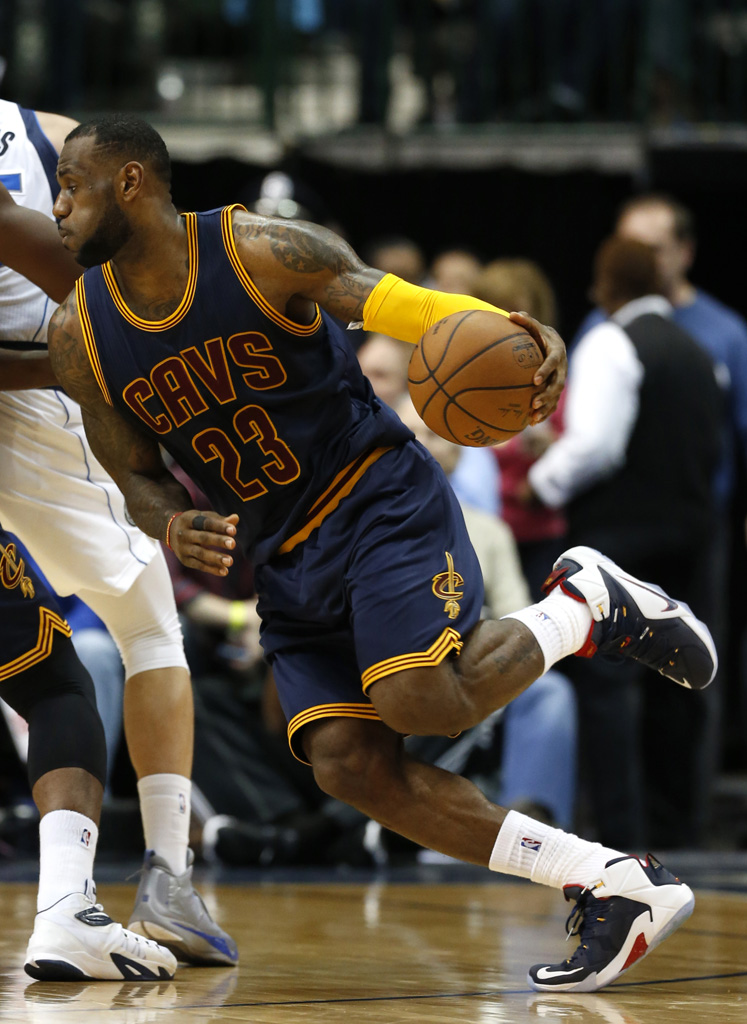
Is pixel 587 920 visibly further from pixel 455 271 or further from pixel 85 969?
pixel 455 271

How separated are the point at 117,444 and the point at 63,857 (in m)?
0.88

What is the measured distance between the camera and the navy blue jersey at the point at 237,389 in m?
3.06

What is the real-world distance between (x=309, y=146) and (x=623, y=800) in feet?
14.6

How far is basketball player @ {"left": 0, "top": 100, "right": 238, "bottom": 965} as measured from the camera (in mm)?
3434

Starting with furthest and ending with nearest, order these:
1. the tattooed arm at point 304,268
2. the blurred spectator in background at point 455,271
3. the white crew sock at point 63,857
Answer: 1. the blurred spectator in background at point 455,271
2. the white crew sock at point 63,857
3. the tattooed arm at point 304,268

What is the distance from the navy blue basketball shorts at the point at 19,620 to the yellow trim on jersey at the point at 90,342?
0.41 metres

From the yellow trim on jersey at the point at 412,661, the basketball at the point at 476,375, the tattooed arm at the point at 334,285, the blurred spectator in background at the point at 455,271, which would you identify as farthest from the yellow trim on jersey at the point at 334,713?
the blurred spectator in background at the point at 455,271

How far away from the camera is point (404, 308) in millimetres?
2941

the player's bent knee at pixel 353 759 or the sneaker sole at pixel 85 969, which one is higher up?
the player's bent knee at pixel 353 759

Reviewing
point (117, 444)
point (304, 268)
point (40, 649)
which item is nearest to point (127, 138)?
point (304, 268)

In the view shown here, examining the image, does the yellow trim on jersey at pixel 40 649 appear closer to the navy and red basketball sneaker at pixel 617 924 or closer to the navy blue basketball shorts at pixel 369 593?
the navy blue basketball shorts at pixel 369 593

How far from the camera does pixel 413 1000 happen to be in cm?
284

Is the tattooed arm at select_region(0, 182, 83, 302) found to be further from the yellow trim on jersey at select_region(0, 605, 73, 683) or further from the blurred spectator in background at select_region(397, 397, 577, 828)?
the blurred spectator in background at select_region(397, 397, 577, 828)

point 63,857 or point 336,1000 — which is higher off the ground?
point 63,857
